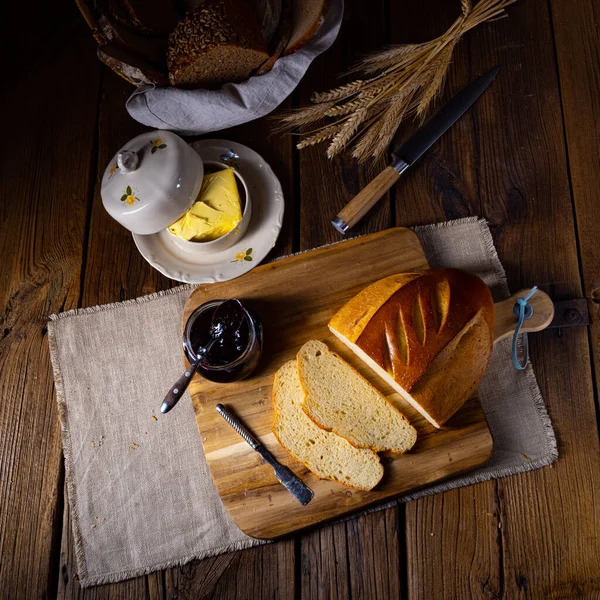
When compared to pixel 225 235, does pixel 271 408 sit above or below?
below

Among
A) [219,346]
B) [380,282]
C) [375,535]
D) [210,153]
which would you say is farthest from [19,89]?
[375,535]

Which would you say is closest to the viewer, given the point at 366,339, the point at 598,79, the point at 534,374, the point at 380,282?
the point at 366,339

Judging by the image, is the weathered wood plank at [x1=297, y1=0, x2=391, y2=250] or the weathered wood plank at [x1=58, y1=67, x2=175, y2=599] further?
the weathered wood plank at [x1=297, y1=0, x2=391, y2=250]

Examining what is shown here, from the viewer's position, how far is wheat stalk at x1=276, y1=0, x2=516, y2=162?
1.86m

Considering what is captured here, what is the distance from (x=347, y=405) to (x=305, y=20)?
1.16 metres

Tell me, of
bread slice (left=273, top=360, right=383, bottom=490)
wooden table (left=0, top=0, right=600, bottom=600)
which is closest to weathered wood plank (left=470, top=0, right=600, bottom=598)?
wooden table (left=0, top=0, right=600, bottom=600)

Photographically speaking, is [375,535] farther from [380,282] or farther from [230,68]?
[230,68]

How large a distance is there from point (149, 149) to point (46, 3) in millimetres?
941

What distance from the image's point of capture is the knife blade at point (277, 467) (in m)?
1.67

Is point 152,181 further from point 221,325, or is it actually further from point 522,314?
point 522,314

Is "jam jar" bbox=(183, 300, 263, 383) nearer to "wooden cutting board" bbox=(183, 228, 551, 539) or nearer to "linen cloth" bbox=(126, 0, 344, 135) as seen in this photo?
"wooden cutting board" bbox=(183, 228, 551, 539)

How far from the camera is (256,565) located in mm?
1781

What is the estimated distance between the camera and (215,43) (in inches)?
65.5

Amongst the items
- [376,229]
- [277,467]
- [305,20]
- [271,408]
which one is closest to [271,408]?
[271,408]
